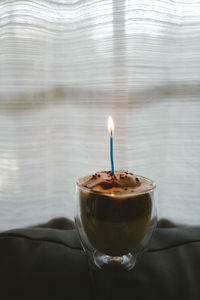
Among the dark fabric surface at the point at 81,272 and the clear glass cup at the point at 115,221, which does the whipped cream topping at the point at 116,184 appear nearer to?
the clear glass cup at the point at 115,221

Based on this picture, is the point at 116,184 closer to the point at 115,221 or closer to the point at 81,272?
the point at 115,221

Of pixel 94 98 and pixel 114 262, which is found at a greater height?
pixel 94 98

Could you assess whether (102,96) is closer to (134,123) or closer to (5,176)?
(134,123)

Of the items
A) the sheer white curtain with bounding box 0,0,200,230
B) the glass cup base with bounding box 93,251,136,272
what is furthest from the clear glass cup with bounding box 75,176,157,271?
the sheer white curtain with bounding box 0,0,200,230

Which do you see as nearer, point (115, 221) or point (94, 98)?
point (115, 221)

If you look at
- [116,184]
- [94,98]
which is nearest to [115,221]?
[116,184]

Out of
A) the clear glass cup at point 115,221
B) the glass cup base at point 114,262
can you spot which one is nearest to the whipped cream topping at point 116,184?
the clear glass cup at point 115,221
